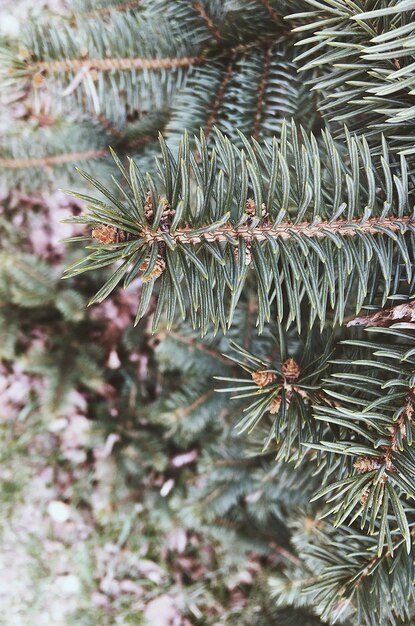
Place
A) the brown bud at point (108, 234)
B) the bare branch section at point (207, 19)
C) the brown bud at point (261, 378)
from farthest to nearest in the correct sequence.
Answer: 1. the bare branch section at point (207, 19)
2. the brown bud at point (261, 378)
3. the brown bud at point (108, 234)

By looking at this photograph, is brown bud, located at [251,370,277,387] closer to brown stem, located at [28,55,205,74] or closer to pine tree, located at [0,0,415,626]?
pine tree, located at [0,0,415,626]

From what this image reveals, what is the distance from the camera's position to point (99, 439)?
1.55 meters

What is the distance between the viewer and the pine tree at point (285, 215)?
1.74ft

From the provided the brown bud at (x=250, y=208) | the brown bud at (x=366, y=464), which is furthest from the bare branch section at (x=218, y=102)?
the brown bud at (x=366, y=464)

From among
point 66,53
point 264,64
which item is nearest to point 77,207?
point 66,53

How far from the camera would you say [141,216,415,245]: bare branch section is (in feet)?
1.73

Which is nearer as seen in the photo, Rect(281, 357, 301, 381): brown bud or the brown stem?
Rect(281, 357, 301, 381): brown bud

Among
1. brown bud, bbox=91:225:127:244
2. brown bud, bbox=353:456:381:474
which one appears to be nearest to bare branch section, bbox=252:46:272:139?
brown bud, bbox=91:225:127:244

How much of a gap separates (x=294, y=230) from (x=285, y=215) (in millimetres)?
21

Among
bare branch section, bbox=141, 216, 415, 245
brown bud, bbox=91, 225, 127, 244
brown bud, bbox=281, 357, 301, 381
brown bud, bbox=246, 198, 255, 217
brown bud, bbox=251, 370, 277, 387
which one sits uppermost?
brown bud, bbox=91, 225, 127, 244

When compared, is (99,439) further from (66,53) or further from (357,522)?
(66,53)

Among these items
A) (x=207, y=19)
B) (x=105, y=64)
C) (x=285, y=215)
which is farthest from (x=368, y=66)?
(x=105, y=64)

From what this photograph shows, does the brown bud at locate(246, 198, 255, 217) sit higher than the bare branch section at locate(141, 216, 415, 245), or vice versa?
the brown bud at locate(246, 198, 255, 217)

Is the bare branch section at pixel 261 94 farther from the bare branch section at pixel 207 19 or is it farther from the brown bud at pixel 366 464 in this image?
the brown bud at pixel 366 464
